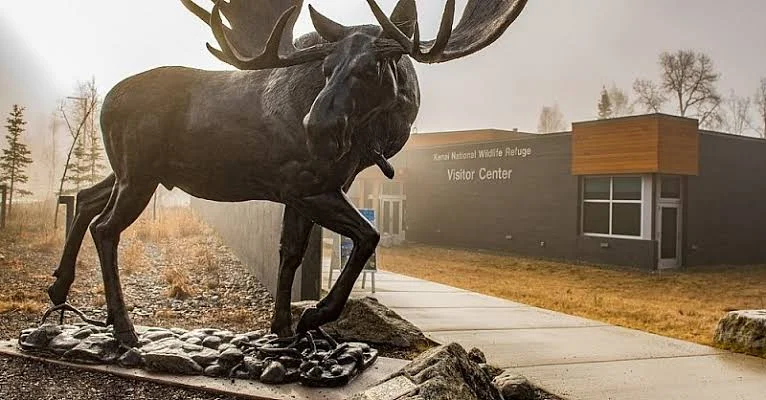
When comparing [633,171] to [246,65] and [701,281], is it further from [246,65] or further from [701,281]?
[246,65]

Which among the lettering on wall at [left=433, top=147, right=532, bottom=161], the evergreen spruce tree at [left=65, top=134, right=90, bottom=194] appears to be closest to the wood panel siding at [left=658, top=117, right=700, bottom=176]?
the lettering on wall at [left=433, top=147, right=532, bottom=161]

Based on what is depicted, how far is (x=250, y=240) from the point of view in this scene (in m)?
10.3

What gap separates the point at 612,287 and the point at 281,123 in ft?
34.9

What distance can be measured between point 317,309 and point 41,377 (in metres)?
Answer: 1.56

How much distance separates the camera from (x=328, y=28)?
10.0 ft

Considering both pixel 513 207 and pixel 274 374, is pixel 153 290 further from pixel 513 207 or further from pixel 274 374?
pixel 513 207

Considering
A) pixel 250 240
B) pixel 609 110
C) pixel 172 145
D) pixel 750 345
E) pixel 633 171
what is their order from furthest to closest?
pixel 609 110 < pixel 633 171 < pixel 250 240 < pixel 750 345 < pixel 172 145

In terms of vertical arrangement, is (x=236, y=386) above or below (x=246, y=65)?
below

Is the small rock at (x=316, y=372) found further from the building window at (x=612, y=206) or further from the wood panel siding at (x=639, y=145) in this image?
the building window at (x=612, y=206)

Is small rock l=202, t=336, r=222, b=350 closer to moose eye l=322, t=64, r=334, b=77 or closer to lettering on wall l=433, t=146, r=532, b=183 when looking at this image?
moose eye l=322, t=64, r=334, b=77

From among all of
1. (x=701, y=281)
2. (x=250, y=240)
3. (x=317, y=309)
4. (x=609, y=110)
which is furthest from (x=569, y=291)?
(x=609, y=110)

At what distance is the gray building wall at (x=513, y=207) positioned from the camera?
711 inches

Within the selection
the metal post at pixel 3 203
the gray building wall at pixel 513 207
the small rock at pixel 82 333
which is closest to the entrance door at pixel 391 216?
the gray building wall at pixel 513 207

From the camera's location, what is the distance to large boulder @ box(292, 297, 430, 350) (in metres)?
4.89
